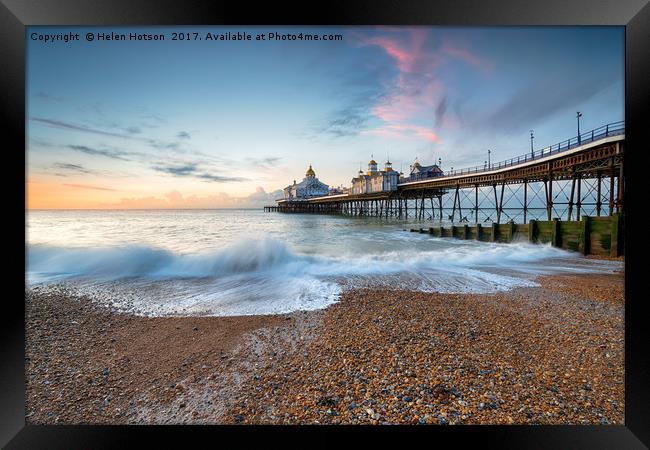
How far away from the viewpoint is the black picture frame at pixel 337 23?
1.28 metres

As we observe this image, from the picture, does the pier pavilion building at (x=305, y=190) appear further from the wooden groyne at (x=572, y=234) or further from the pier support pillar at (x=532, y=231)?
the pier support pillar at (x=532, y=231)

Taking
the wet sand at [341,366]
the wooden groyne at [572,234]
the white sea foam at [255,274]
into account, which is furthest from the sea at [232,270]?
the wet sand at [341,366]

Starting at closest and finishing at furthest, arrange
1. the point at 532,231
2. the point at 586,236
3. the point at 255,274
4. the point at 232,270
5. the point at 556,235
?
the point at 255,274 → the point at 232,270 → the point at 586,236 → the point at 556,235 → the point at 532,231

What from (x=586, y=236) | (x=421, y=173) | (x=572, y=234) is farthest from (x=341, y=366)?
→ (x=421, y=173)

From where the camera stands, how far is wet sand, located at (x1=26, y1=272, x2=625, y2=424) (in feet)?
4.44

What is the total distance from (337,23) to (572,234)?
687 centimetres

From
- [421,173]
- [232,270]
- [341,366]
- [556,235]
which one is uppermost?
[421,173]

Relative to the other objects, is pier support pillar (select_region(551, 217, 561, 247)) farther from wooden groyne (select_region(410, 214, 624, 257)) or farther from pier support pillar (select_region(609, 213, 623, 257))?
pier support pillar (select_region(609, 213, 623, 257))

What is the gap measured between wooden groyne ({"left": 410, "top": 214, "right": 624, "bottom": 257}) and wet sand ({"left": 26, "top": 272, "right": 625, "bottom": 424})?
2.95m

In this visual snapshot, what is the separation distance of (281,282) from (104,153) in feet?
9.23

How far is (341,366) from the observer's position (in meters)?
1.63

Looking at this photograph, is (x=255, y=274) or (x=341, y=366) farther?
(x=255, y=274)

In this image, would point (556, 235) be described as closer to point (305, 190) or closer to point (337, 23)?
point (337, 23)

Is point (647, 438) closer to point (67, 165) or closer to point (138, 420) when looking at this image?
point (138, 420)
